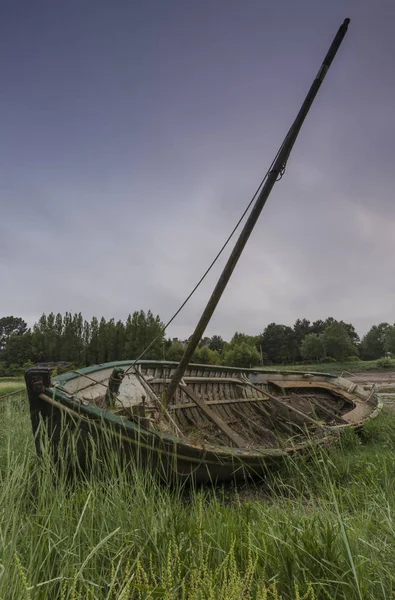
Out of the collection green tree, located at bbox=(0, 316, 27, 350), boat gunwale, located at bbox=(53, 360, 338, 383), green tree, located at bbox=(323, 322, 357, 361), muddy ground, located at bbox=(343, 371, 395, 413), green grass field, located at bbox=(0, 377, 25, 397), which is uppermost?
green tree, located at bbox=(0, 316, 27, 350)

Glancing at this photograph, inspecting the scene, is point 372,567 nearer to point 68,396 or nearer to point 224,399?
point 68,396

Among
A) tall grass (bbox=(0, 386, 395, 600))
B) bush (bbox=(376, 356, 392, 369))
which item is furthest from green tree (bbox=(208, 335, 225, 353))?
tall grass (bbox=(0, 386, 395, 600))

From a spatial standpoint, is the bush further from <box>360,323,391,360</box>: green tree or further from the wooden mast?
the wooden mast

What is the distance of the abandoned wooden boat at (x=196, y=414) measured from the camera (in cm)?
387

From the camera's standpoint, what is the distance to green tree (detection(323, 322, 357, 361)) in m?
52.5

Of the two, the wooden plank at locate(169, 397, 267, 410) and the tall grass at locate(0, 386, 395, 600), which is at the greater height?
the wooden plank at locate(169, 397, 267, 410)

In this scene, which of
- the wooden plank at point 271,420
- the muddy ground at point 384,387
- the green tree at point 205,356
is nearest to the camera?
the wooden plank at point 271,420

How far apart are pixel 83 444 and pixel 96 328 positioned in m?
67.2

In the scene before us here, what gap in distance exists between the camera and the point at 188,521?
2838 mm

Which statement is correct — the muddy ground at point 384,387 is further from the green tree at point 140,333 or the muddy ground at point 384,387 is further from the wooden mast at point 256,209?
the green tree at point 140,333

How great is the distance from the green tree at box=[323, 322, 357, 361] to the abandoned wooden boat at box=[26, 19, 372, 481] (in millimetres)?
44274

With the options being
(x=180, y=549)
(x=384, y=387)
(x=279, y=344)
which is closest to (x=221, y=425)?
(x=180, y=549)

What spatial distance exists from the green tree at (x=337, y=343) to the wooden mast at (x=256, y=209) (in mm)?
50233

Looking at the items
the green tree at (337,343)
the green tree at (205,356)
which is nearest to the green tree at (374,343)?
the green tree at (337,343)
